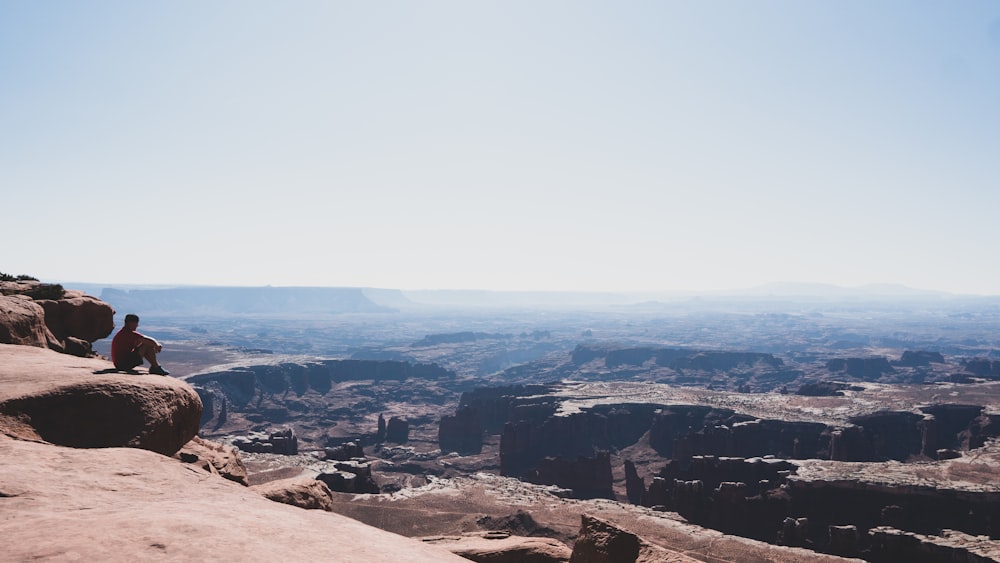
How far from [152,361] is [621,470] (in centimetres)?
9168

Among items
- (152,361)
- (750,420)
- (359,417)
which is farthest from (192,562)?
(359,417)

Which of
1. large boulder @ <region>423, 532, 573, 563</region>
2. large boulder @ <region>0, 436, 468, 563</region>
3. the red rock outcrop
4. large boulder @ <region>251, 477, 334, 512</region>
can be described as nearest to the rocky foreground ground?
large boulder @ <region>0, 436, 468, 563</region>

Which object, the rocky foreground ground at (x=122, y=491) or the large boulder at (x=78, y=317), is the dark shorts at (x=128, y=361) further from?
the large boulder at (x=78, y=317)

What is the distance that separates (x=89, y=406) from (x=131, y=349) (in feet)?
11.0

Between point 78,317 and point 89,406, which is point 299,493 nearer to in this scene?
point 89,406

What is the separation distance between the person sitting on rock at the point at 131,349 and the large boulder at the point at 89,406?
1.87 ft

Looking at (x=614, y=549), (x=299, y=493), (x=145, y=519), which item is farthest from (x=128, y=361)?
(x=614, y=549)

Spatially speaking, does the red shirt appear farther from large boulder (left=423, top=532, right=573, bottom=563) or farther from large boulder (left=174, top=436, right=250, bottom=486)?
large boulder (left=423, top=532, right=573, bottom=563)

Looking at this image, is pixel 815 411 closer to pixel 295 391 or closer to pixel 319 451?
pixel 319 451

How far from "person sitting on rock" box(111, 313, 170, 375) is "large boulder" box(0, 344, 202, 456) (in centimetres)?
57

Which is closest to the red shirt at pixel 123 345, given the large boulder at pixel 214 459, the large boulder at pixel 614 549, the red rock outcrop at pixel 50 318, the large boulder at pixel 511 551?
the large boulder at pixel 214 459

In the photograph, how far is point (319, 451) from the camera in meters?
94.8

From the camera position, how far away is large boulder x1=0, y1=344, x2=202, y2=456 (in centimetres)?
1155

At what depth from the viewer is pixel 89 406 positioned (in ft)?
40.3
